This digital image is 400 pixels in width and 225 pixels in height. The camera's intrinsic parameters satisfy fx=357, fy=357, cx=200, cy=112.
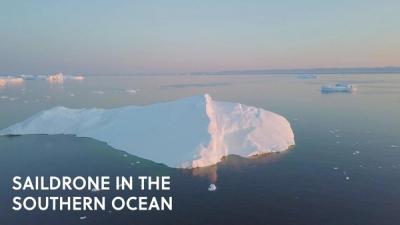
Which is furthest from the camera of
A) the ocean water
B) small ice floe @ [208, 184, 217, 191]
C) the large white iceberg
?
the large white iceberg

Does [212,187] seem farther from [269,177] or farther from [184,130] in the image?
[184,130]

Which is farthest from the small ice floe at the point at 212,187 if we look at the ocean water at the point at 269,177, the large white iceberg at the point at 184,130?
the large white iceberg at the point at 184,130

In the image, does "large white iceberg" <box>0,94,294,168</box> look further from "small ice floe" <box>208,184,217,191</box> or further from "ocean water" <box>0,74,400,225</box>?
"small ice floe" <box>208,184,217,191</box>

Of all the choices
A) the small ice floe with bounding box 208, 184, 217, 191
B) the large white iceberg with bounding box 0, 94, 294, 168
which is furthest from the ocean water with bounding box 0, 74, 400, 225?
the large white iceberg with bounding box 0, 94, 294, 168

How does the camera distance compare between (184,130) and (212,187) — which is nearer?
(212,187)

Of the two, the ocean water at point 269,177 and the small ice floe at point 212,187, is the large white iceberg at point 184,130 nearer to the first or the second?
the ocean water at point 269,177

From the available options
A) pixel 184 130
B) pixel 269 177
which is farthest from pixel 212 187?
pixel 184 130

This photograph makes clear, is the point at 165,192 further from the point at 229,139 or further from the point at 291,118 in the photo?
the point at 291,118

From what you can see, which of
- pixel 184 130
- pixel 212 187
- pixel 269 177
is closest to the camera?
pixel 212 187

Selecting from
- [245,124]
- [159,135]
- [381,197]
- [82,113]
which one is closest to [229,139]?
[245,124]
